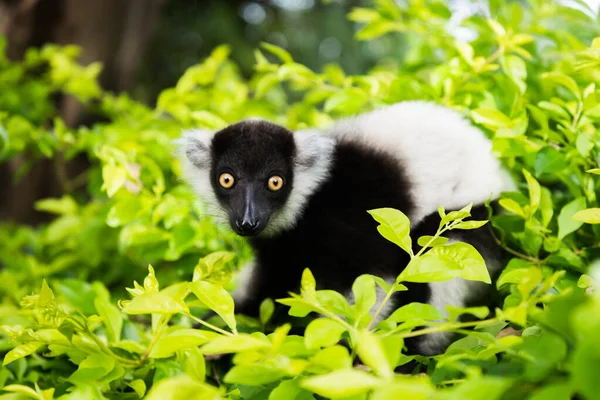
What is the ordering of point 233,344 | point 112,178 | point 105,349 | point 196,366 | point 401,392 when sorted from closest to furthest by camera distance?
point 401,392 < point 233,344 < point 196,366 < point 105,349 < point 112,178

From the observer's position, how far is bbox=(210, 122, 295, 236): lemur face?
246cm

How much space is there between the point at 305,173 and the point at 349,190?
24 cm

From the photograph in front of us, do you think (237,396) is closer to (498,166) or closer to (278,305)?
(278,305)

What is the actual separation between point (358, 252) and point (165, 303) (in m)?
1.15

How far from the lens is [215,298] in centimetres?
131

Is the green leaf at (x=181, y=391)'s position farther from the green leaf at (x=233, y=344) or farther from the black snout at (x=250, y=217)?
the black snout at (x=250, y=217)

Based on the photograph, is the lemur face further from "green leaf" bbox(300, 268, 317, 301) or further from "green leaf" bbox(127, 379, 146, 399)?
"green leaf" bbox(300, 268, 317, 301)

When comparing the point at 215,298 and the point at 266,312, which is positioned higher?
the point at 215,298

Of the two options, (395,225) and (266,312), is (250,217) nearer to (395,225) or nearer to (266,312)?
(266,312)

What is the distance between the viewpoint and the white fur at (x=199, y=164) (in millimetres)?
2680

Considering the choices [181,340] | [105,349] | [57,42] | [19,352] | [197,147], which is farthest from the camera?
[57,42]

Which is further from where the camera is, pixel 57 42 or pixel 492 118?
pixel 57 42

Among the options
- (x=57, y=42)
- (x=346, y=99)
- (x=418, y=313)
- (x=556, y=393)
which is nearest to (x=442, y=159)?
(x=346, y=99)

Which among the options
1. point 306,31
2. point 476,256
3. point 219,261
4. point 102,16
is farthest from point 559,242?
point 306,31
